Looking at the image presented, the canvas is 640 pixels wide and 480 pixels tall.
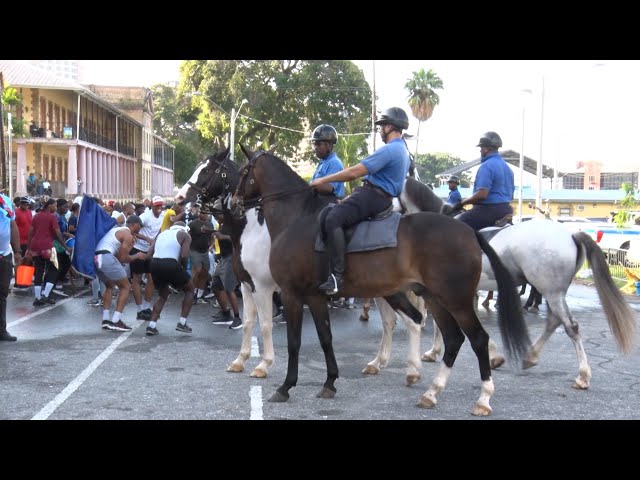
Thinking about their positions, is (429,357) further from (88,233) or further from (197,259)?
(88,233)

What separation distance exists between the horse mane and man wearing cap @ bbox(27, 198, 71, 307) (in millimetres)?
8838

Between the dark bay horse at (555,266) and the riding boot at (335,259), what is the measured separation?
1.81m

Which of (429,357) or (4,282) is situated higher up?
(4,282)

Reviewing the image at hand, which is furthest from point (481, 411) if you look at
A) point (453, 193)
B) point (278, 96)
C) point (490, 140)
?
point (278, 96)

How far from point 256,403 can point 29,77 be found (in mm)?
46365

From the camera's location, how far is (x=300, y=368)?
27.8 feet

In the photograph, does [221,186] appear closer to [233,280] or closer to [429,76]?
[233,280]

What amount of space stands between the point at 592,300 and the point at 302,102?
102 feet

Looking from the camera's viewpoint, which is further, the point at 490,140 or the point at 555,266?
the point at 490,140

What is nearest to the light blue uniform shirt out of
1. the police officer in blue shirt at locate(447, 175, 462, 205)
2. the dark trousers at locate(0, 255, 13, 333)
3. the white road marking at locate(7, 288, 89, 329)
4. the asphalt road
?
the dark trousers at locate(0, 255, 13, 333)

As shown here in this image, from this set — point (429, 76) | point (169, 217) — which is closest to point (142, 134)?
point (429, 76)

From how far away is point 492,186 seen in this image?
27.6 feet

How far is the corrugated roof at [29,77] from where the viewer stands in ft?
148

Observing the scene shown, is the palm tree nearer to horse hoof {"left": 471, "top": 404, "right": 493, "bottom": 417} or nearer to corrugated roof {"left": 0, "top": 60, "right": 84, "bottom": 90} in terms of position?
corrugated roof {"left": 0, "top": 60, "right": 84, "bottom": 90}
